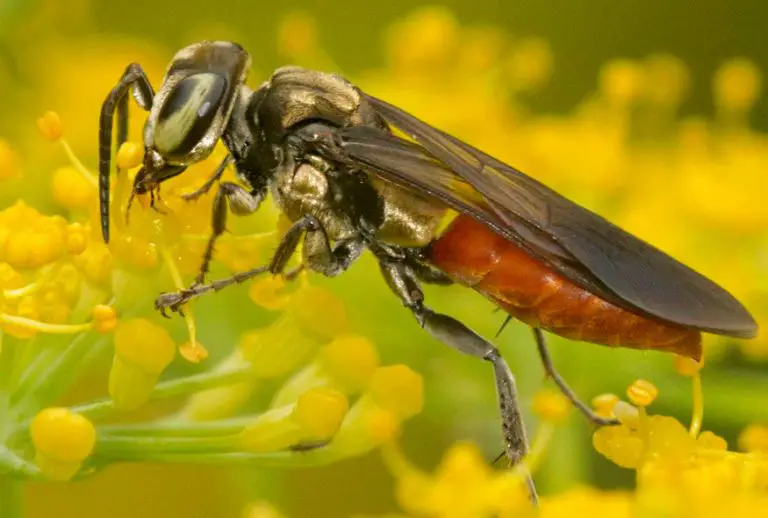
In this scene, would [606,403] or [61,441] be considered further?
[606,403]

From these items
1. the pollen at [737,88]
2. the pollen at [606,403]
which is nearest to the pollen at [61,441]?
the pollen at [606,403]

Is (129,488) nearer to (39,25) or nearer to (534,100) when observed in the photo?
(39,25)

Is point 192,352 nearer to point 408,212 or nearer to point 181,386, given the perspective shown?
point 181,386

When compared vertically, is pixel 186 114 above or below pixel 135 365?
above

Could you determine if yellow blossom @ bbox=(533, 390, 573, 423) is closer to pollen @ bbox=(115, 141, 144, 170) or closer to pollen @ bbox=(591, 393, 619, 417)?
pollen @ bbox=(591, 393, 619, 417)

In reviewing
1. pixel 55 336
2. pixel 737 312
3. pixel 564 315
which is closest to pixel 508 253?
pixel 564 315

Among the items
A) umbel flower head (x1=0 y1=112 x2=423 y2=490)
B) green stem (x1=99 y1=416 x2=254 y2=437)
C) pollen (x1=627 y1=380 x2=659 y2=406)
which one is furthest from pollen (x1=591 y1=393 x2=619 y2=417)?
green stem (x1=99 y1=416 x2=254 y2=437)

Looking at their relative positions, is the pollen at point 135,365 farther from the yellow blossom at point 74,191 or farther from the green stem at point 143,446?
the yellow blossom at point 74,191

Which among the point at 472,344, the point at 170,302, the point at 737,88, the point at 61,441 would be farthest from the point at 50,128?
the point at 737,88
